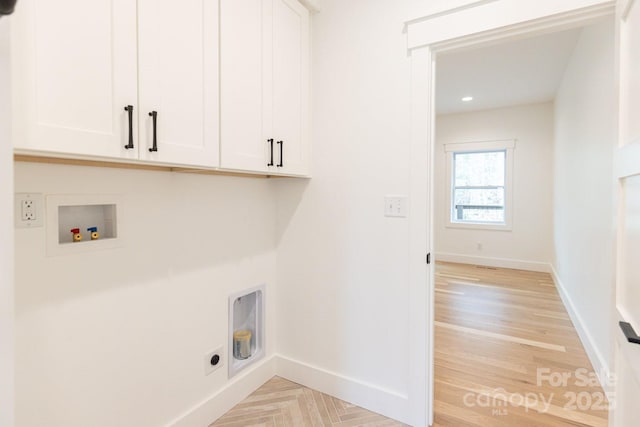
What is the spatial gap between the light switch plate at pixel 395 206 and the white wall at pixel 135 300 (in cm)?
81

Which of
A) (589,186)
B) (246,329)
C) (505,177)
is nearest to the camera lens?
(246,329)

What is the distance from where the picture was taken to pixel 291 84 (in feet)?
6.06

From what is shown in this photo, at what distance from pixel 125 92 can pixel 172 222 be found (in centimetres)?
68

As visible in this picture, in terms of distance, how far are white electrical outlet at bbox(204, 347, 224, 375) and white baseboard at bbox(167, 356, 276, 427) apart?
14 cm

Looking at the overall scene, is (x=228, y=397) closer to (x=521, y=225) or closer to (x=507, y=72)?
(x=507, y=72)

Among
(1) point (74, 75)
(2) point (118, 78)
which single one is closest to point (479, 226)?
(2) point (118, 78)

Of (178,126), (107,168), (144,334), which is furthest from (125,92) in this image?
(144,334)

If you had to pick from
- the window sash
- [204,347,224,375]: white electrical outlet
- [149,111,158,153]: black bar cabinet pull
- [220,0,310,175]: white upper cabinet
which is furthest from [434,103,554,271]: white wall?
[149,111,158,153]: black bar cabinet pull

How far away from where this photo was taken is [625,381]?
3.43 feet

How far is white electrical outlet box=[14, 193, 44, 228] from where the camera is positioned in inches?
42.1

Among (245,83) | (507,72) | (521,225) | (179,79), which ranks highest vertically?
(507,72)

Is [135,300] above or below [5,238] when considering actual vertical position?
below

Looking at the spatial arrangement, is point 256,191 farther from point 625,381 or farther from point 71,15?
point 625,381

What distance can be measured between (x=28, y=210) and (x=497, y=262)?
600 cm
